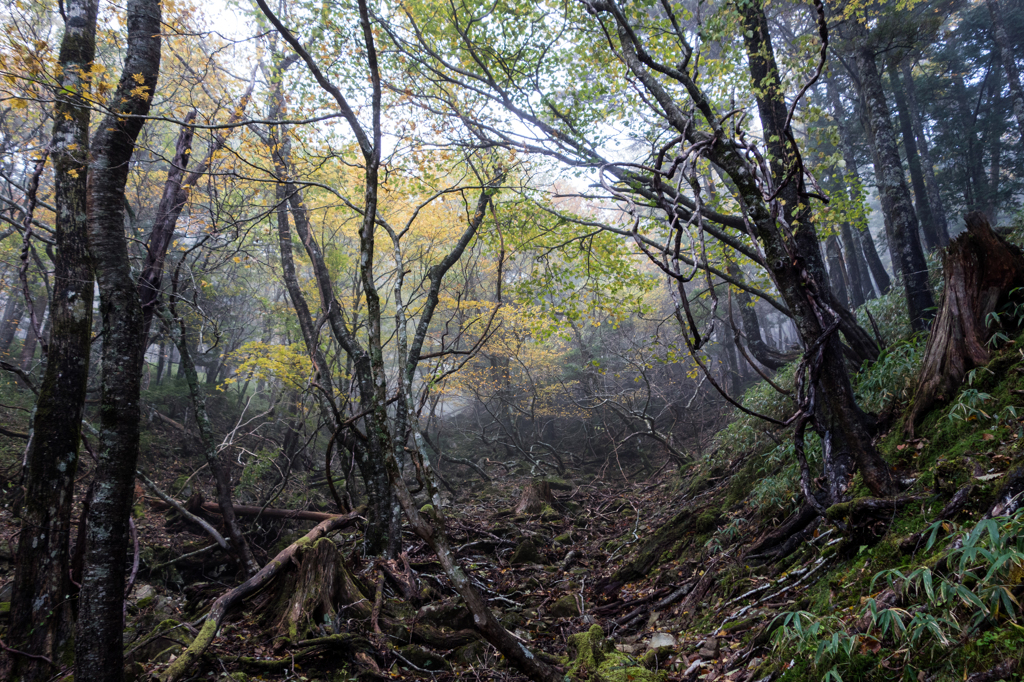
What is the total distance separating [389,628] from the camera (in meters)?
5.67

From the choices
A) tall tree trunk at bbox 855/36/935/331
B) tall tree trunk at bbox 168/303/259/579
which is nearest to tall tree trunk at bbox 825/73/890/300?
tall tree trunk at bbox 855/36/935/331

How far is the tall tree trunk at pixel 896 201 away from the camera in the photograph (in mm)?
7449

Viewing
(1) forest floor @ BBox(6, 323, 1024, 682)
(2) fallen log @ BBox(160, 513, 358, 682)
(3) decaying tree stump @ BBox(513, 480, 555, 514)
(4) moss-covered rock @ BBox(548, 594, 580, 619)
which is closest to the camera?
(1) forest floor @ BBox(6, 323, 1024, 682)

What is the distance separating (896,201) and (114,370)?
429 inches

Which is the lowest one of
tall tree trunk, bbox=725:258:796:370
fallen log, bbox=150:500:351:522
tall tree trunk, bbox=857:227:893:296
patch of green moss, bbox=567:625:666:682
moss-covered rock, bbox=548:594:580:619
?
moss-covered rock, bbox=548:594:580:619

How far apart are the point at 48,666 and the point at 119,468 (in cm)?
221

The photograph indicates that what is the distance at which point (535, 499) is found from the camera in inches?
444

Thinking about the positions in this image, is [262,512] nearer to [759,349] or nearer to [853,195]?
[759,349]

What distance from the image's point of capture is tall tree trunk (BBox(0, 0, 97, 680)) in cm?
456

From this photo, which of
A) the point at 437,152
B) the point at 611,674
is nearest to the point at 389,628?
the point at 611,674

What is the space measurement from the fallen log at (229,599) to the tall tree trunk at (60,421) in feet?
4.48

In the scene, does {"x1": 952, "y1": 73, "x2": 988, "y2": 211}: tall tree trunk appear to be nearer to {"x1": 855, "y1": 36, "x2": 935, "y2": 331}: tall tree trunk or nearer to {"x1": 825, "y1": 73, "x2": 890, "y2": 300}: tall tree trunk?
{"x1": 825, "y1": 73, "x2": 890, "y2": 300}: tall tree trunk

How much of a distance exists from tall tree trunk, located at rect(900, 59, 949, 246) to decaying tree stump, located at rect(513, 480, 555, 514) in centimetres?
1417

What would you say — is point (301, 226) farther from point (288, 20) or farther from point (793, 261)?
point (793, 261)
